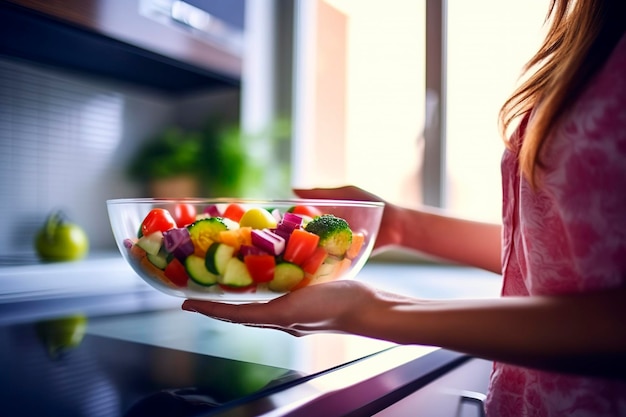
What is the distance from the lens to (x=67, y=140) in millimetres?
1580

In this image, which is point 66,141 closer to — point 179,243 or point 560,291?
point 179,243

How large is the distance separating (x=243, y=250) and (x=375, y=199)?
32 centimetres

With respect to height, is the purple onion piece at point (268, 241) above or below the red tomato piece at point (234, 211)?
below

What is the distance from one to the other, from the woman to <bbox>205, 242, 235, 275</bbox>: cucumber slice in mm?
42

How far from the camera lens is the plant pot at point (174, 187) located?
73.2 inches

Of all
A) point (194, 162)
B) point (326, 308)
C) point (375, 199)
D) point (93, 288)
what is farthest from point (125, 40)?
point (326, 308)

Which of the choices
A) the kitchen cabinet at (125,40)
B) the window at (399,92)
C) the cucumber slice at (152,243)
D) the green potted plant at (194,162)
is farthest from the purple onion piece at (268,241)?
the green potted plant at (194,162)

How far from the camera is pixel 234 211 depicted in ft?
2.12

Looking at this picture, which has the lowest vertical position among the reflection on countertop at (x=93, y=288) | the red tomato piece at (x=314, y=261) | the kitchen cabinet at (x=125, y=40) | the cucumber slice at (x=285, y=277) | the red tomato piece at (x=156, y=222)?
the reflection on countertop at (x=93, y=288)

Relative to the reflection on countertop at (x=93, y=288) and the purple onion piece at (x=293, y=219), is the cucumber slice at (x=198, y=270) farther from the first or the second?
the reflection on countertop at (x=93, y=288)

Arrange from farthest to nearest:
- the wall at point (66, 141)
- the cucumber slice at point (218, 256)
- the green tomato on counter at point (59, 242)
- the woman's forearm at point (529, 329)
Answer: the wall at point (66, 141), the green tomato on counter at point (59, 242), the cucumber slice at point (218, 256), the woman's forearm at point (529, 329)

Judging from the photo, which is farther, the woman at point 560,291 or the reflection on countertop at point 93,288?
the reflection on countertop at point 93,288

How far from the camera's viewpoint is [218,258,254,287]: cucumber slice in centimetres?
56

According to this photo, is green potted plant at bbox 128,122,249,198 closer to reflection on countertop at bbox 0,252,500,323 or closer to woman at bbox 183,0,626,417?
→ reflection on countertop at bbox 0,252,500,323
